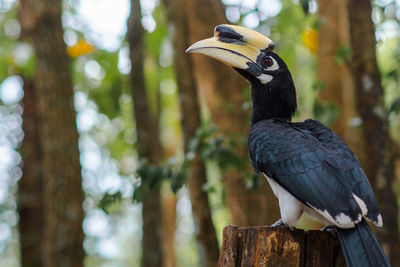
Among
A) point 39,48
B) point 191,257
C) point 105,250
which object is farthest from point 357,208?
point 191,257

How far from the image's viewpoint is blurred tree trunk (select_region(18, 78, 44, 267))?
806 cm

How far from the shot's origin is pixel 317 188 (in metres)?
3.10

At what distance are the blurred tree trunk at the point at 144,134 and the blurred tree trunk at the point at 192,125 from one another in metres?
0.59

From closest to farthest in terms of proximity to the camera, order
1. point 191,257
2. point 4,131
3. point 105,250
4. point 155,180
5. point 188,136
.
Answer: point 155,180 → point 188,136 → point 4,131 → point 105,250 → point 191,257

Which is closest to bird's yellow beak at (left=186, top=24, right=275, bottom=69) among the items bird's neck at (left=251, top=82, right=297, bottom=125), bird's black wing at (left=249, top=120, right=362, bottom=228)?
bird's neck at (left=251, top=82, right=297, bottom=125)

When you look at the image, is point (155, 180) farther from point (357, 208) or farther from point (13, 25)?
point (13, 25)

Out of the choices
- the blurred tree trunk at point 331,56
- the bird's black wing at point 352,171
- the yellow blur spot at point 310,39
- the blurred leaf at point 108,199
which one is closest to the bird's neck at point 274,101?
the bird's black wing at point 352,171

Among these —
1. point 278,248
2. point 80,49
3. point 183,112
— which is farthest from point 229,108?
point 278,248

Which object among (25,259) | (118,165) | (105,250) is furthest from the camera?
(105,250)

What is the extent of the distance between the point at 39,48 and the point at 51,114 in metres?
0.69

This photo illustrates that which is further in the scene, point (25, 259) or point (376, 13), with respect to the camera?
point (25, 259)

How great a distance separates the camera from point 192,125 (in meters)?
5.25

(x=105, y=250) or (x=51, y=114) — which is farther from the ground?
(x=51, y=114)

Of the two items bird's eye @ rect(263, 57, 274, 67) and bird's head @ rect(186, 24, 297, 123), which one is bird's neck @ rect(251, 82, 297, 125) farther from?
bird's eye @ rect(263, 57, 274, 67)
